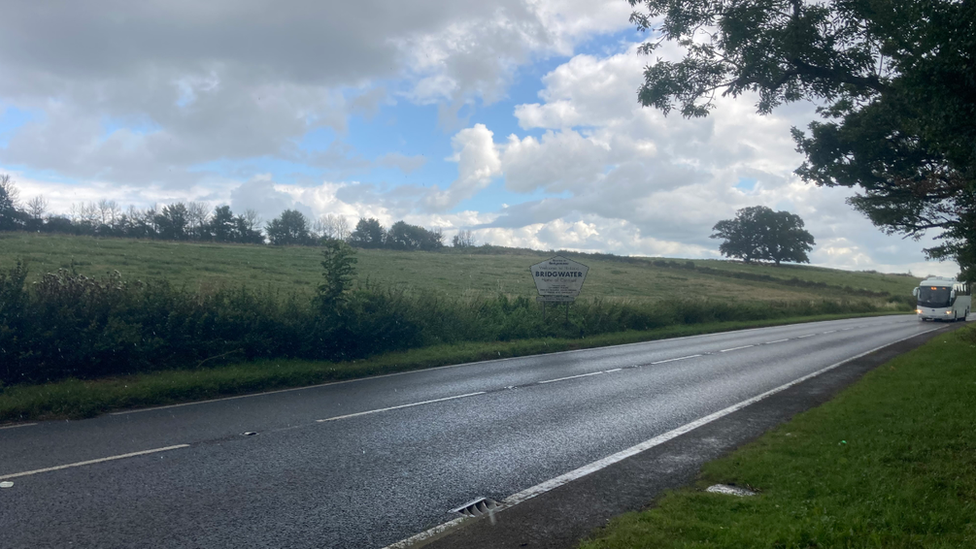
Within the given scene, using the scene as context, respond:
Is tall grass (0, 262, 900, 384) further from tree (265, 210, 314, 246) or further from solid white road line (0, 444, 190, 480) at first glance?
tree (265, 210, 314, 246)

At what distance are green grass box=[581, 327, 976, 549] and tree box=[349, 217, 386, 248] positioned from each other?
57276 mm

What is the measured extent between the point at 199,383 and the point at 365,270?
2675 centimetres

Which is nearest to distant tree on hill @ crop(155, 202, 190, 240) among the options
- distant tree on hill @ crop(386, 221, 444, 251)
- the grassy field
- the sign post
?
the grassy field

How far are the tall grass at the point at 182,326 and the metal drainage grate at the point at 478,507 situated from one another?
971cm

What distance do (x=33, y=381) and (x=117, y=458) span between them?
19.0 ft

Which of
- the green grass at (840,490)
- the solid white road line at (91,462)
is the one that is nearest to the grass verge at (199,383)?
the solid white road line at (91,462)

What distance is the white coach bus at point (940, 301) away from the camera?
41.4 m

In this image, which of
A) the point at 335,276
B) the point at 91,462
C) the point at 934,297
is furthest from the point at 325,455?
the point at 934,297

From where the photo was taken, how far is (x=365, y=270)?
38031mm

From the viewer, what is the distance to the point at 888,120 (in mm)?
12812

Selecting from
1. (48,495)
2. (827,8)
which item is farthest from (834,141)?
(48,495)

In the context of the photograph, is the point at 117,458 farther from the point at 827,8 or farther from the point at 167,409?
the point at 827,8

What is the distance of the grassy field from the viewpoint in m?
28.7

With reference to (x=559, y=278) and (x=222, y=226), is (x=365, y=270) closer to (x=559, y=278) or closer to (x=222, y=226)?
(x=559, y=278)
